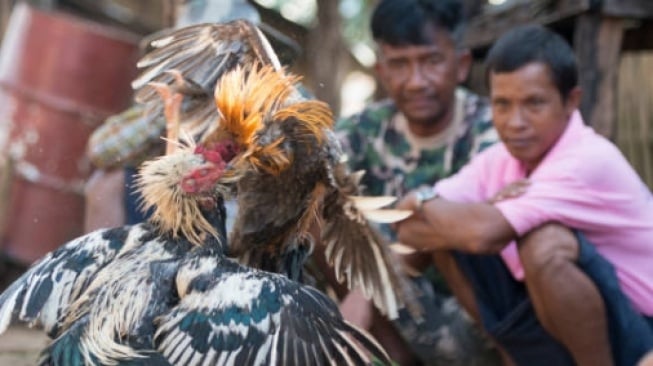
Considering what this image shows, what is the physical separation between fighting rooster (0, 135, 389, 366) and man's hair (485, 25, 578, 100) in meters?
1.01

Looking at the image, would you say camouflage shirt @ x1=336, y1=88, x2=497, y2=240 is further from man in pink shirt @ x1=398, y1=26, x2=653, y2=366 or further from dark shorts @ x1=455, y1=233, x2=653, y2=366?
dark shorts @ x1=455, y1=233, x2=653, y2=366

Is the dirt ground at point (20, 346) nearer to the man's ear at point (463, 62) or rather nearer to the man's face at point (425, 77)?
the man's face at point (425, 77)

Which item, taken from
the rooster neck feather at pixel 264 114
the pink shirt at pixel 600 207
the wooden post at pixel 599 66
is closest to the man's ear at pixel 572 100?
the pink shirt at pixel 600 207

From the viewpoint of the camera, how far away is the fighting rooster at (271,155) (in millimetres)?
2475

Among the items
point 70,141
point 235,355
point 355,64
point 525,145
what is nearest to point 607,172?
point 525,145

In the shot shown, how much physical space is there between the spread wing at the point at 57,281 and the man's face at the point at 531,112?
44.7 inches

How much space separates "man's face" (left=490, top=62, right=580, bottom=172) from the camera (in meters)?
2.95

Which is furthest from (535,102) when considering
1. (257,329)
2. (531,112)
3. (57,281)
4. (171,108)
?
(57,281)

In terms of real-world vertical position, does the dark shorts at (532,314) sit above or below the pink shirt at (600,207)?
below

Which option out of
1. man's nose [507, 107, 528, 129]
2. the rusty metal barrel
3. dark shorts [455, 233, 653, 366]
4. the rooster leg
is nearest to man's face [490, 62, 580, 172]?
man's nose [507, 107, 528, 129]

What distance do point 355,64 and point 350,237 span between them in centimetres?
501

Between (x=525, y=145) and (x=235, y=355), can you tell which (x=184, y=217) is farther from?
(x=525, y=145)

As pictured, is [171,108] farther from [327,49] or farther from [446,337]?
[327,49]

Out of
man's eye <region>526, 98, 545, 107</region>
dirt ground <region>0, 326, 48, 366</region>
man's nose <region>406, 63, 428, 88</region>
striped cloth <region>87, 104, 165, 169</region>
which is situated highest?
man's nose <region>406, 63, 428, 88</region>
